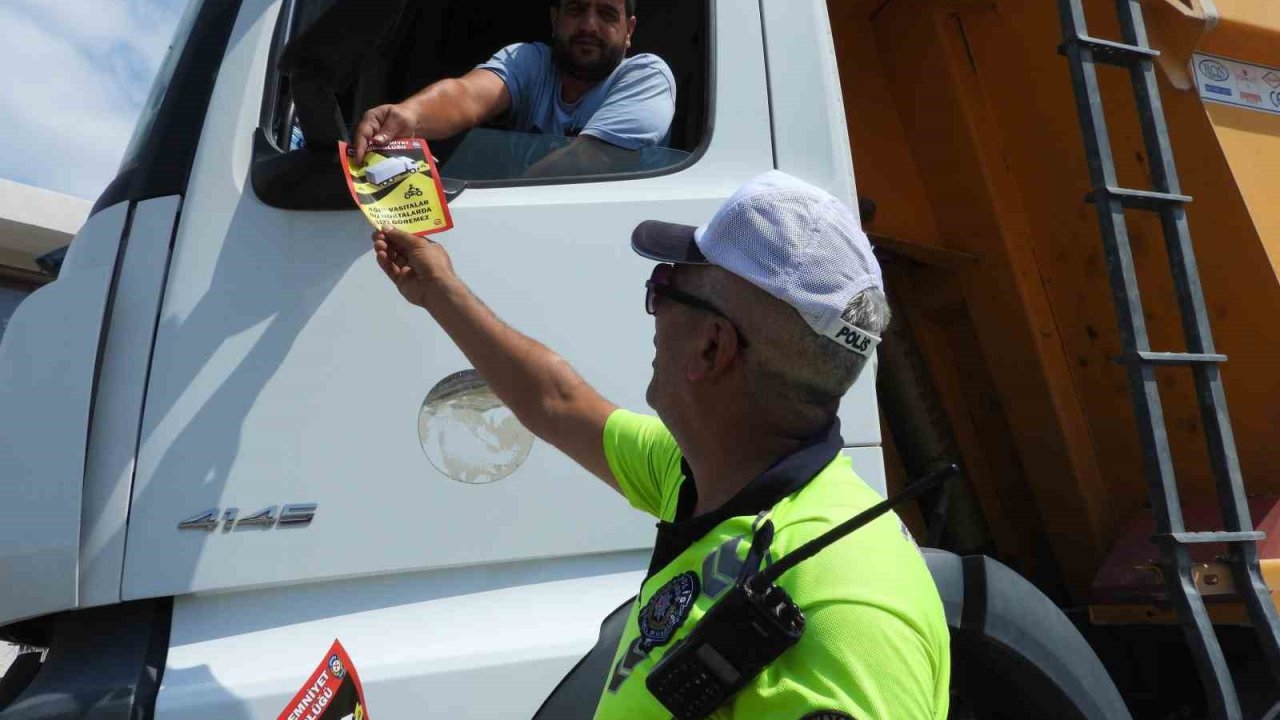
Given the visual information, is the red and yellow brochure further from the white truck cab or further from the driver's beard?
the driver's beard

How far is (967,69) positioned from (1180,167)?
532 mm

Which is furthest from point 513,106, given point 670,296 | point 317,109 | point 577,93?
point 670,296

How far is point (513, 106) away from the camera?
6.58ft

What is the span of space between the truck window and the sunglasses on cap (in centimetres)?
54

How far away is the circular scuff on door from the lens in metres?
1.67

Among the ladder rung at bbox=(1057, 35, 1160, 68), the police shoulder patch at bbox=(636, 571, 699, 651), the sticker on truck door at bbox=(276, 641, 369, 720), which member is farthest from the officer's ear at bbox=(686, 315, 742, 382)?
the ladder rung at bbox=(1057, 35, 1160, 68)

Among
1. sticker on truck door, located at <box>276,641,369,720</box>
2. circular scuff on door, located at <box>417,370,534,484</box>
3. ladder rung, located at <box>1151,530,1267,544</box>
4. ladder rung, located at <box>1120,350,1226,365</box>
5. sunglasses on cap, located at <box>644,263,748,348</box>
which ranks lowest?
ladder rung, located at <box>1151,530,1267,544</box>

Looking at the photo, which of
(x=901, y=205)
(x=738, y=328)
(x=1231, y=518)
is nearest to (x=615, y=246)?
(x=738, y=328)

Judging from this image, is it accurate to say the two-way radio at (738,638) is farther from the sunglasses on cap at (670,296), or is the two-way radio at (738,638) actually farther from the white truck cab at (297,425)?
the white truck cab at (297,425)

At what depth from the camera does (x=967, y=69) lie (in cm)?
248

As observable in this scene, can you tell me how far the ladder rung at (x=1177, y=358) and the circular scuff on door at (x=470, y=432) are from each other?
1.10 m

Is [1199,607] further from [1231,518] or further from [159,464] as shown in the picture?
[159,464]

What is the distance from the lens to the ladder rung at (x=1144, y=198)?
197cm

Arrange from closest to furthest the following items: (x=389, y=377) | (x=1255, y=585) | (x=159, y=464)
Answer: (x=159, y=464) < (x=389, y=377) < (x=1255, y=585)
